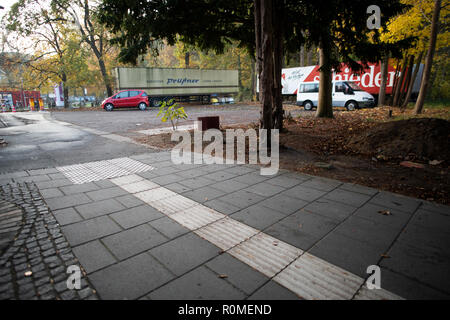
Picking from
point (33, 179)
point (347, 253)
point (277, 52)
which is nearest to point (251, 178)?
point (347, 253)

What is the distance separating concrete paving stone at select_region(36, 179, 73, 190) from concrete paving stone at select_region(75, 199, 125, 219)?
1.30 metres

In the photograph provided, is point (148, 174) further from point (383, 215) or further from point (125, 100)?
point (125, 100)

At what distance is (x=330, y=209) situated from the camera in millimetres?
3580

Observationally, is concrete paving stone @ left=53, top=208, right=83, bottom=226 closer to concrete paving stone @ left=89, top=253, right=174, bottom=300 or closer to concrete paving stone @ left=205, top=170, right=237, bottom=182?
concrete paving stone @ left=89, top=253, right=174, bottom=300

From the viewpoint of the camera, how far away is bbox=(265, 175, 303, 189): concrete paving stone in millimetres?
4593

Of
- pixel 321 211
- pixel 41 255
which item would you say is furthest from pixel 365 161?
pixel 41 255

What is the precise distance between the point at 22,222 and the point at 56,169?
2.77 meters

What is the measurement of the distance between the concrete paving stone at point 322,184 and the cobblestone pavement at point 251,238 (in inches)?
0.7

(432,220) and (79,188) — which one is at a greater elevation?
(79,188)

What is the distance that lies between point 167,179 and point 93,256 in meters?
2.51

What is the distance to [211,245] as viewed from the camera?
9.12 feet

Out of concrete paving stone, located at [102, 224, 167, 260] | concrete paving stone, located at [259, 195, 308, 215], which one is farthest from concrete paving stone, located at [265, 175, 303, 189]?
concrete paving stone, located at [102, 224, 167, 260]

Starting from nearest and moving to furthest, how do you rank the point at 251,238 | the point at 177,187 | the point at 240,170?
1. the point at 251,238
2. the point at 177,187
3. the point at 240,170

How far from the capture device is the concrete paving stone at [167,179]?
483 cm
